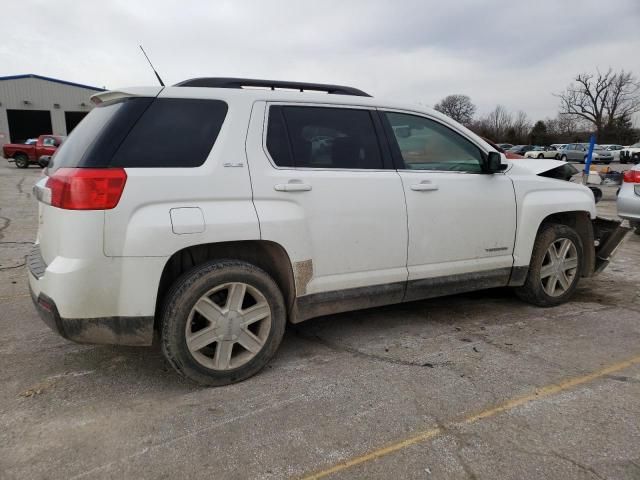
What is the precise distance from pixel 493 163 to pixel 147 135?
2.66 meters

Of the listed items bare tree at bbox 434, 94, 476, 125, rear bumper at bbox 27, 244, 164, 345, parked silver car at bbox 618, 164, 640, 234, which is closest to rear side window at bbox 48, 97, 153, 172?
rear bumper at bbox 27, 244, 164, 345

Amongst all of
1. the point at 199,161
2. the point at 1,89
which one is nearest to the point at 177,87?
the point at 199,161

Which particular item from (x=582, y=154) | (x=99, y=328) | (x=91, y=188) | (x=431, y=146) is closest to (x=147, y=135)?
(x=91, y=188)

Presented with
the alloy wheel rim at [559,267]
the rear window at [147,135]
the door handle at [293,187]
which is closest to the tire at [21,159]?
the rear window at [147,135]

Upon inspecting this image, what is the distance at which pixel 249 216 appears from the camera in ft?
9.53

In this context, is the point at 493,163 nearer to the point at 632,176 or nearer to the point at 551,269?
the point at 551,269

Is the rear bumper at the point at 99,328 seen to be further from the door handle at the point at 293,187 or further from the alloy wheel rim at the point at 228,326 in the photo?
the door handle at the point at 293,187

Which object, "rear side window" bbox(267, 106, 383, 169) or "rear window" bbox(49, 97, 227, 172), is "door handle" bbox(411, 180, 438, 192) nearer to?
"rear side window" bbox(267, 106, 383, 169)

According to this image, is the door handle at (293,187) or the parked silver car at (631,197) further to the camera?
the parked silver car at (631,197)

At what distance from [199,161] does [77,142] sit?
0.78m

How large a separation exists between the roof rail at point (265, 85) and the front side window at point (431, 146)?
399 millimetres

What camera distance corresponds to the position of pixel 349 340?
12.2 ft

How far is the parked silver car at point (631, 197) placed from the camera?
7449mm

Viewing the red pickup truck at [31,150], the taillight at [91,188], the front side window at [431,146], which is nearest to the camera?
the taillight at [91,188]
